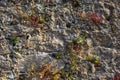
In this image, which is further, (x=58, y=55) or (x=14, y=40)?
(x=58, y=55)

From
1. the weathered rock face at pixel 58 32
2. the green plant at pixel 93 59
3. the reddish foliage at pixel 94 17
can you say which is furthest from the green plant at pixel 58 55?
the reddish foliage at pixel 94 17

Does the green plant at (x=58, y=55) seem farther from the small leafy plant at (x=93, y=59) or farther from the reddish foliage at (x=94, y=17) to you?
the reddish foliage at (x=94, y=17)

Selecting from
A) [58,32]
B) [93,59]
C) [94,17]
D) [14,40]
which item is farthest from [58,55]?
[94,17]

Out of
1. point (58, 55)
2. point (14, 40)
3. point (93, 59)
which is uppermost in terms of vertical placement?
point (14, 40)

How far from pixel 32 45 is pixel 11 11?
4.46 feet

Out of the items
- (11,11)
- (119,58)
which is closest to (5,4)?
(11,11)

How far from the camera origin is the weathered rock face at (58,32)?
413 inches

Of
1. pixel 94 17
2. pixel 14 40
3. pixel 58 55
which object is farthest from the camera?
pixel 94 17

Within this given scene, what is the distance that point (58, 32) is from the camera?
1106 centimetres

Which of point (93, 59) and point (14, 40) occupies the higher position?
point (14, 40)

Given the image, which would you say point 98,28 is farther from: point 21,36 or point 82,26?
point 21,36

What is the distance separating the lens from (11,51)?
1041 centimetres

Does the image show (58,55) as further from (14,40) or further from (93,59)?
(14,40)

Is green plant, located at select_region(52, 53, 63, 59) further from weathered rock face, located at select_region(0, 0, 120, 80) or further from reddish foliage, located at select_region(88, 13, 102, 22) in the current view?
reddish foliage, located at select_region(88, 13, 102, 22)
